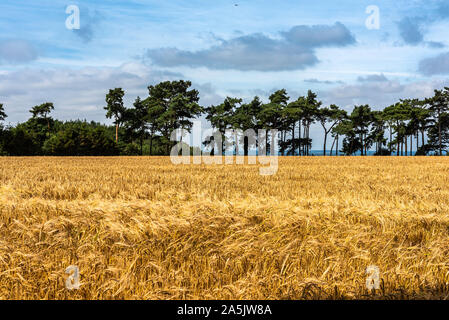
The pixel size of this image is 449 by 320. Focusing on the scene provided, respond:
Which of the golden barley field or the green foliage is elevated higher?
the green foliage

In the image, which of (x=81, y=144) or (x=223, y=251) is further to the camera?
(x=81, y=144)

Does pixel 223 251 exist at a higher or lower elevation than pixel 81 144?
lower

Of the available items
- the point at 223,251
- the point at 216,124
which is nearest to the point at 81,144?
the point at 216,124

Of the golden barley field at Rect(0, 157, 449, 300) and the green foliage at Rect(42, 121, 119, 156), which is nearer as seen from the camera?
the golden barley field at Rect(0, 157, 449, 300)

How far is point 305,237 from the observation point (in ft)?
15.6

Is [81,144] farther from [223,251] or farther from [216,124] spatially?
[223,251]

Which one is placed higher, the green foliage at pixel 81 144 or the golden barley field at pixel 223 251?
the green foliage at pixel 81 144

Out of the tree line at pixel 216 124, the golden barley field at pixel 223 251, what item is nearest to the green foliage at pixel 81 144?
the tree line at pixel 216 124

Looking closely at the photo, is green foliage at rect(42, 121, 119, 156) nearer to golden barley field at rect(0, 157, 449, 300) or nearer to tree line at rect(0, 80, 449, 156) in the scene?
tree line at rect(0, 80, 449, 156)

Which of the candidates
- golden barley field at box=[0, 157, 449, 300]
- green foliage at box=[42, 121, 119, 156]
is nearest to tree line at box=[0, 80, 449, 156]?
green foliage at box=[42, 121, 119, 156]

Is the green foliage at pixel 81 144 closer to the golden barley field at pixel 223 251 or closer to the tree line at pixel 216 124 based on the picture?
the tree line at pixel 216 124

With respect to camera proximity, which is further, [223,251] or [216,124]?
[216,124]
